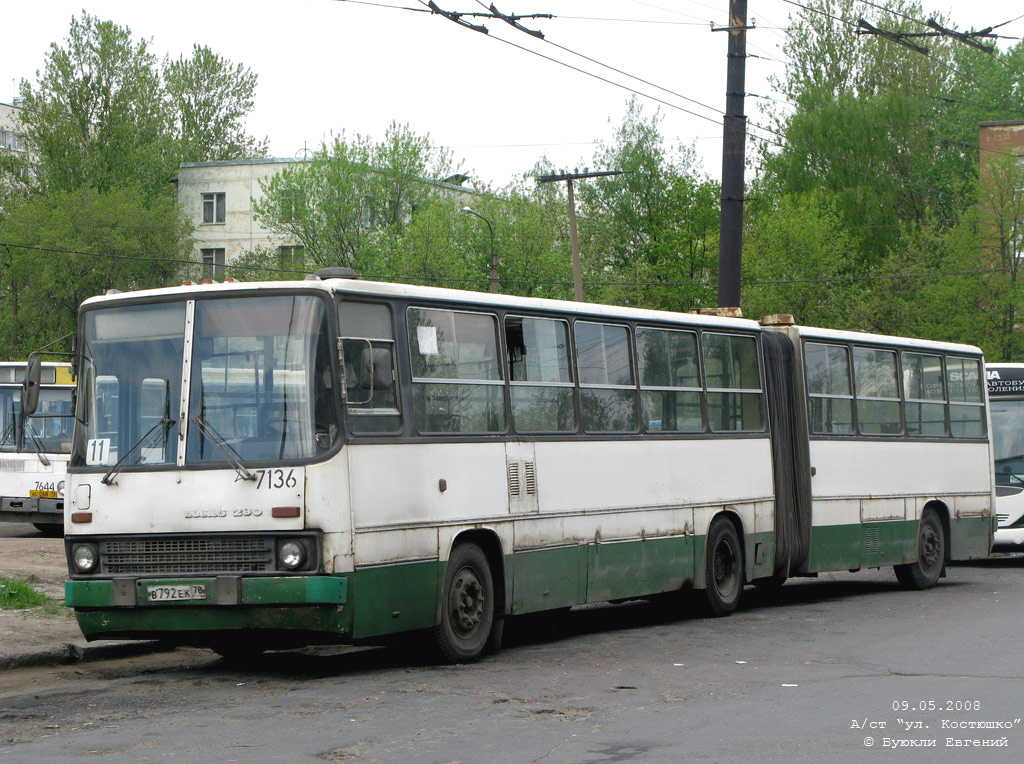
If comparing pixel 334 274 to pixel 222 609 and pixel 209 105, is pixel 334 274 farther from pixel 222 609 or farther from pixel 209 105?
pixel 209 105

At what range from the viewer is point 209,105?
76.8 metres

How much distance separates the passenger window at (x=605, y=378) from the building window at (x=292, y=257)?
5309cm

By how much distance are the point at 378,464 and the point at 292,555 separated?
912 millimetres

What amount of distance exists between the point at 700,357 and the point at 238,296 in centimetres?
606

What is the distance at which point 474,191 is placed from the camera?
2660 inches

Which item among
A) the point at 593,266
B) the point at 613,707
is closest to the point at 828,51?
the point at 593,266

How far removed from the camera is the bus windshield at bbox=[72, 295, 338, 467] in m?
10.1

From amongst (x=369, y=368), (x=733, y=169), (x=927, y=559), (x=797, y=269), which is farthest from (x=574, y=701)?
(x=797, y=269)

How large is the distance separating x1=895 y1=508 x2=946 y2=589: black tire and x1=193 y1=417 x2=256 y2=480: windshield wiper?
1081 cm

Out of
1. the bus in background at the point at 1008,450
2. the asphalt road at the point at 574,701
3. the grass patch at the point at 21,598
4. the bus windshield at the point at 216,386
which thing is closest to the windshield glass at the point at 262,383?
the bus windshield at the point at 216,386

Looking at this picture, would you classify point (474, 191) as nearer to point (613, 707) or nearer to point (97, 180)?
point (97, 180)

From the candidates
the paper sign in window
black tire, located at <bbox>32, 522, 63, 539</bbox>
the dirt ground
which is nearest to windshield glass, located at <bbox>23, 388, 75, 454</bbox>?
the dirt ground

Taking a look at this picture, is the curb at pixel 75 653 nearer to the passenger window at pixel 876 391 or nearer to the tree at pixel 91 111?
the passenger window at pixel 876 391

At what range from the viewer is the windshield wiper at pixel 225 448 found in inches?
394
